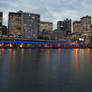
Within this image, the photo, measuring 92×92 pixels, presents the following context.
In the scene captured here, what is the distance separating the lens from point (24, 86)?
5.95 meters

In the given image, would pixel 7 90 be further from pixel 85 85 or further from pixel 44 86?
pixel 85 85

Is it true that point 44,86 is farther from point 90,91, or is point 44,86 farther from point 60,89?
point 90,91

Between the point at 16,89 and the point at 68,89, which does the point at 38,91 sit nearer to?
the point at 16,89

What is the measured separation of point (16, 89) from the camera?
5.56 meters

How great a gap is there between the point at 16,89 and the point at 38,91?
1130mm

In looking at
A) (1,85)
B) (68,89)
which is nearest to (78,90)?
(68,89)

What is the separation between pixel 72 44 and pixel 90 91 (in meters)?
196

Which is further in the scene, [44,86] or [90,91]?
[44,86]

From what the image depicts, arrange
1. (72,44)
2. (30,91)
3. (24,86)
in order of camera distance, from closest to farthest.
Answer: (30,91), (24,86), (72,44)

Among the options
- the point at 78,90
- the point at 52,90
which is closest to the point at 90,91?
the point at 78,90

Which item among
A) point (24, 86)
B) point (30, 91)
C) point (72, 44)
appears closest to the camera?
point (30, 91)

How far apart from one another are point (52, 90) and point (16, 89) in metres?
1.81

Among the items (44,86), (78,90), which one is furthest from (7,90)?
(78,90)

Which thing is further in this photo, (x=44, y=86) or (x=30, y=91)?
(x=44, y=86)
